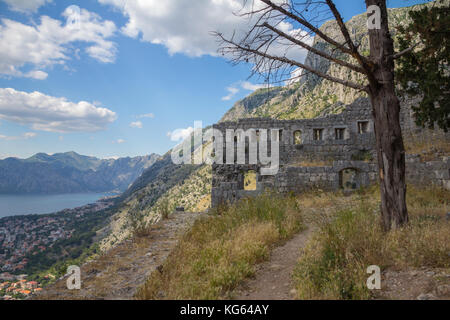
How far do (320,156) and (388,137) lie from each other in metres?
12.3

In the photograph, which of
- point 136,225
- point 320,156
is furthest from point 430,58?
point 136,225

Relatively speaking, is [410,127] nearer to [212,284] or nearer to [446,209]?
[446,209]

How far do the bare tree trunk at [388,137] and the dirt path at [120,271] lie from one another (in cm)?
469

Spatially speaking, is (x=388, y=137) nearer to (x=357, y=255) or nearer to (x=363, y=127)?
(x=357, y=255)

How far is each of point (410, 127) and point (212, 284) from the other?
1741cm

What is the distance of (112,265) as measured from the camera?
5223mm

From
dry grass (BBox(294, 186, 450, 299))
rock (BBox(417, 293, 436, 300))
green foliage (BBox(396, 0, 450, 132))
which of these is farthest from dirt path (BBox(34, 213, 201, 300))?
green foliage (BBox(396, 0, 450, 132))

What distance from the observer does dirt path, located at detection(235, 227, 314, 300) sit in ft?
11.0

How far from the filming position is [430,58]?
8672 millimetres

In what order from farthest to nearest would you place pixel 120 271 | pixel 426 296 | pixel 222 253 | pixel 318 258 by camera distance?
pixel 120 271 → pixel 222 253 → pixel 318 258 → pixel 426 296

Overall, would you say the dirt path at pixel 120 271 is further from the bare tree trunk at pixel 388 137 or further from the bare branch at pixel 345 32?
the bare branch at pixel 345 32

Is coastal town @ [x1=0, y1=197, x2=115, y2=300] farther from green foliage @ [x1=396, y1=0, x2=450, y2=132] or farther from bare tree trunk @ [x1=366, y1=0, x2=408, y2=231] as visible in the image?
green foliage @ [x1=396, y1=0, x2=450, y2=132]

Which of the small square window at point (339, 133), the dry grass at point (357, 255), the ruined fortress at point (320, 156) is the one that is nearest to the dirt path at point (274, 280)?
the dry grass at point (357, 255)
